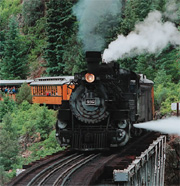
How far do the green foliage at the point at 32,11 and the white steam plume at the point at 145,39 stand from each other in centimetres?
1029

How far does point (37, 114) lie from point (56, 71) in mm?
6736

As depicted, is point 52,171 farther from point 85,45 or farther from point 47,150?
point 85,45

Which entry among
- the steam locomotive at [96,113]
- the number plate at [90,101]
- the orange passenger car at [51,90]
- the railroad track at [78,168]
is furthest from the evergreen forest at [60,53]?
the railroad track at [78,168]

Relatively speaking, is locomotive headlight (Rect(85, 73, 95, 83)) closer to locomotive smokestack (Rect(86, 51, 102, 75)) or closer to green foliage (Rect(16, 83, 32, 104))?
locomotive smokestack (Rect(86, 51, 102, 75))

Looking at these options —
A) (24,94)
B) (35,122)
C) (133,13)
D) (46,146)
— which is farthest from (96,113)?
(133,13)

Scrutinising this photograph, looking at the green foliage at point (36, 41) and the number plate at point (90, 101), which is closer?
the number plate at point (90, 101)

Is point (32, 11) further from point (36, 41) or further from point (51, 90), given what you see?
point (51, 90)

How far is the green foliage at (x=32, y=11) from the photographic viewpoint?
115ft

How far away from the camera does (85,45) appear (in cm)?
2986

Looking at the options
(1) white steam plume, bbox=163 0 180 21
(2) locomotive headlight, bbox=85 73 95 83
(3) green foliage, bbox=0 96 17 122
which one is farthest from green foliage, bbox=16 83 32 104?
(2) locomotive headlight, bbox=85 73 95 83

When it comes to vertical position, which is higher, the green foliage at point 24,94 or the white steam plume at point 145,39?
the white steam plume at point 145,39

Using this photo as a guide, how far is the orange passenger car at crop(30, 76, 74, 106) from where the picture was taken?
2494cm

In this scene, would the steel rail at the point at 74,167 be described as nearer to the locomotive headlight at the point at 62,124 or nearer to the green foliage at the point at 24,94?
the locomotive headlight at the point at 62,124

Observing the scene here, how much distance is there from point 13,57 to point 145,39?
1310 centimetres
